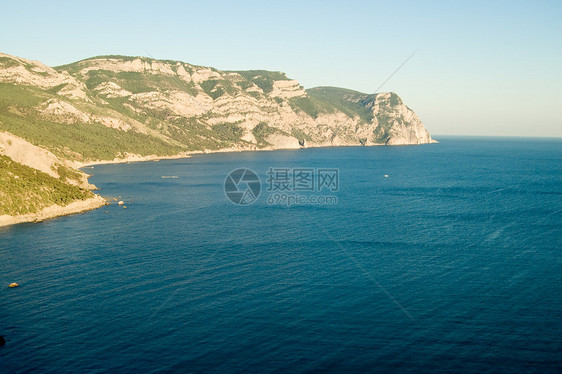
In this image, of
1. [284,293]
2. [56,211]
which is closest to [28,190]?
[56,211]

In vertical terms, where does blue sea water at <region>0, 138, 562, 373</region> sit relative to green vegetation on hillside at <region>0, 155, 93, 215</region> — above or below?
below

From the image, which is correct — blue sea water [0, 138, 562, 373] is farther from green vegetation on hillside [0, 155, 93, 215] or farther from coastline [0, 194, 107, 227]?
green vegetation on hillside [0, 155, 93, 215]

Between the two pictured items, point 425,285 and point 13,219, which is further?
point 13,219

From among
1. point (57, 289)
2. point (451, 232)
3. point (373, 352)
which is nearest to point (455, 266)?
point (451, 232)

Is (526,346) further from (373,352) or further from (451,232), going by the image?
(451,232)

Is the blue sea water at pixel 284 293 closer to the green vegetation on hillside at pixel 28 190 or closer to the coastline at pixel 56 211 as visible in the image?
the coastline at pixel 56 211

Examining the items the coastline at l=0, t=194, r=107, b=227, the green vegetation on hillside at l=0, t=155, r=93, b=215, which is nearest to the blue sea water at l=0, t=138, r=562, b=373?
the coastline at l=0, t=194, r=107, b=227
